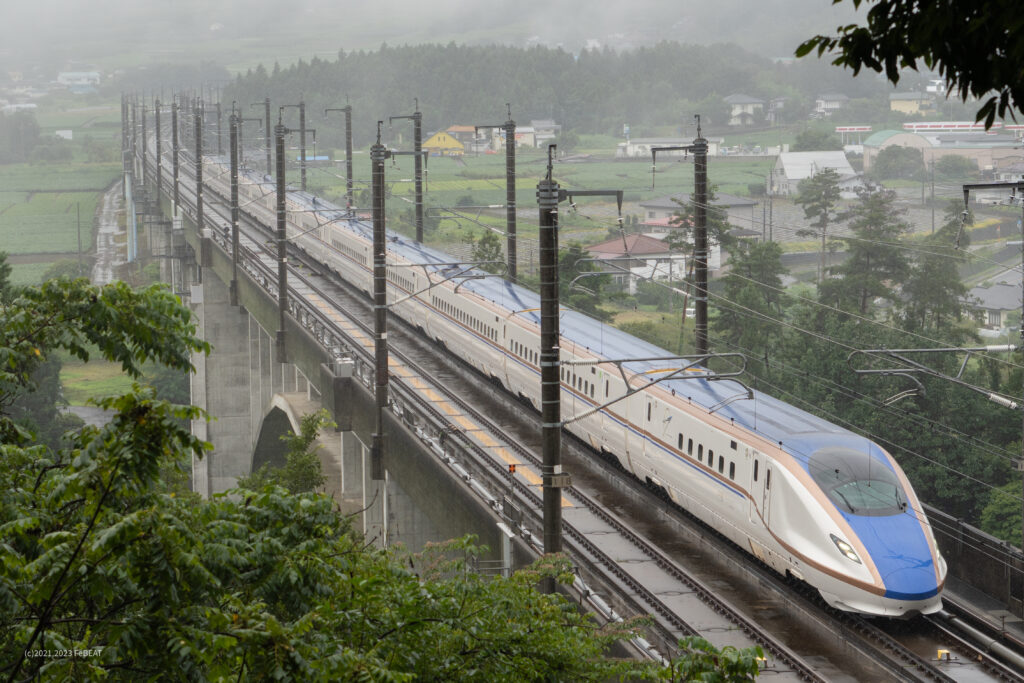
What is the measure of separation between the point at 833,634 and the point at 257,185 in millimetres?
75939

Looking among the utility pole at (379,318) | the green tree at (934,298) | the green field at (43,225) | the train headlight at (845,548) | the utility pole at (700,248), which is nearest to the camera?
the train headlight at (845,548)

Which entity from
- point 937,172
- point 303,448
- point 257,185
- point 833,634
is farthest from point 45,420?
point 937,172

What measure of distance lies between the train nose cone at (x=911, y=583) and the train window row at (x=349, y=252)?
42.7m

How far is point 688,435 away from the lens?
26906mm

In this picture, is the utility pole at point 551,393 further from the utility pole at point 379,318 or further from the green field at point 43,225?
the green field at point 43,225

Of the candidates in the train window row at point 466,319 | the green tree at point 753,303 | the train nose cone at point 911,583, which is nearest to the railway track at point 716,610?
the train nose cone at point 911,583

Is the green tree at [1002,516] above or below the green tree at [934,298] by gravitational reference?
below

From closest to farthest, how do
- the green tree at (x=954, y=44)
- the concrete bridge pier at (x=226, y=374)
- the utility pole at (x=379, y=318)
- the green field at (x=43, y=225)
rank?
the green tree at (x=954, y=44) < the utility pole at (x=379, y=318) < the concrete bridge pier at (x=226, y=374) < the green field at (x=43, y=225)

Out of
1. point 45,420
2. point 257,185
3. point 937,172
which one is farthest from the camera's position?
point 937,172

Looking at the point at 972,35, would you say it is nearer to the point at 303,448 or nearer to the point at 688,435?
the point at 688,435

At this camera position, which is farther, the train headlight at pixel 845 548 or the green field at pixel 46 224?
the green field at pixel 46 224

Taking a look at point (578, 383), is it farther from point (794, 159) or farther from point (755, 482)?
point (794, 159)

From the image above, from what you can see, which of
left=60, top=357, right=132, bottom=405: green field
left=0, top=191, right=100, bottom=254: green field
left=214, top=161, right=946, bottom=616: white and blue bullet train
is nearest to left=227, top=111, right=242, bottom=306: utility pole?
left=214, top=161, right=946, bottom=616: white and blue bullet train

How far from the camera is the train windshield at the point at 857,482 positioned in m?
22.1
